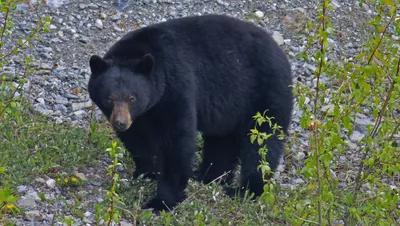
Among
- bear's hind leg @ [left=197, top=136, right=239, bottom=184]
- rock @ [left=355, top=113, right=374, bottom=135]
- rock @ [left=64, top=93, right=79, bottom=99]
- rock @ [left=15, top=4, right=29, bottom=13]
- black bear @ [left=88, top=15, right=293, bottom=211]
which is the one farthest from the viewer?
rock @ [left=15, top=4, right=29, bottom=13]

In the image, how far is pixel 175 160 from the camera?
655cm

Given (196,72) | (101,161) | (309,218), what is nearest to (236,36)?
(196,72)

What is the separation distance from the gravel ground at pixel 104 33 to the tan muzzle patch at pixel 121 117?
27.0 inches

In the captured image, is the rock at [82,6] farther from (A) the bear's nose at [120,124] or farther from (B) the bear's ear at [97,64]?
(A) the bear's nose at [120,124]

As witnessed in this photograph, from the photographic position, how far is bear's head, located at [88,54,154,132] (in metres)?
6.33

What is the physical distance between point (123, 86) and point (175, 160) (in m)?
0.77

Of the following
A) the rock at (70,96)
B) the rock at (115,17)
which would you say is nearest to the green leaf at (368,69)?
the rock at (70,96)

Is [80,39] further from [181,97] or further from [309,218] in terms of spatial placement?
[309,218]

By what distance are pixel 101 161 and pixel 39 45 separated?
2.62 m

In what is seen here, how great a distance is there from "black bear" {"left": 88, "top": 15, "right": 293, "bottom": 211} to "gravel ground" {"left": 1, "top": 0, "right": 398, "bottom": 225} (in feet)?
1.72

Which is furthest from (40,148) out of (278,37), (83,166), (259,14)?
(259,14)

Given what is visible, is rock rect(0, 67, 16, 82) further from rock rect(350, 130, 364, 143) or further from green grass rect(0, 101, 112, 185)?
rock rect(350, 130, 364, 143)

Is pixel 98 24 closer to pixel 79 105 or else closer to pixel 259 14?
pixel 79 105

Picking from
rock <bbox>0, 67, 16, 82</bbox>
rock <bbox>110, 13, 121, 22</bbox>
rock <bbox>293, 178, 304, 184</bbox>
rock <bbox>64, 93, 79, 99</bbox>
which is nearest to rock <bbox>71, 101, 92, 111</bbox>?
rock <bbox>64, 93, 79, 99</bbox>
